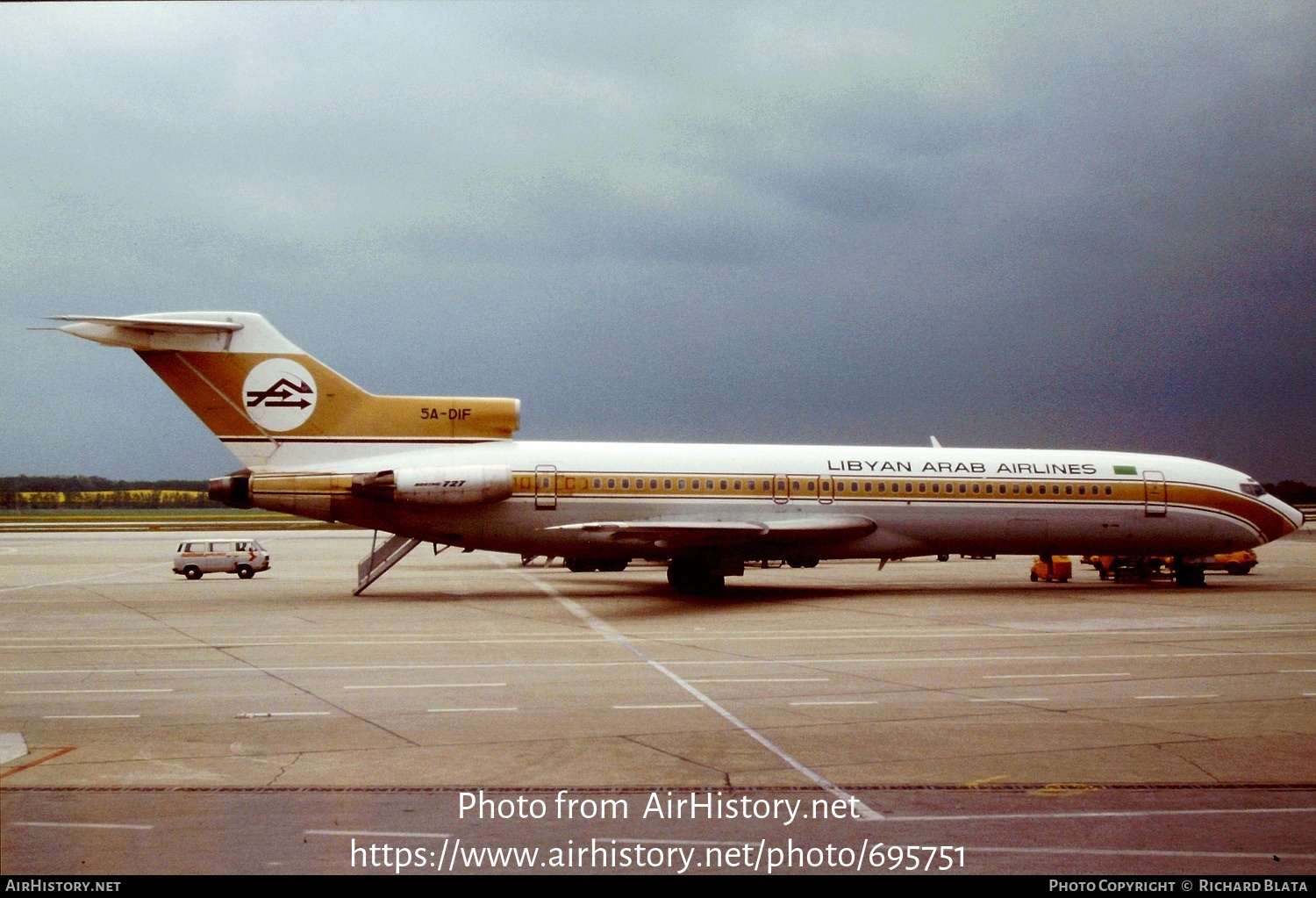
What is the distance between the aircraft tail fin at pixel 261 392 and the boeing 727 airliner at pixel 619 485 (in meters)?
0.04

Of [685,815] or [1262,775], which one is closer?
[685,815]

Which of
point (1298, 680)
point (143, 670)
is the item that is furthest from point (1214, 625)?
point (143, 670)

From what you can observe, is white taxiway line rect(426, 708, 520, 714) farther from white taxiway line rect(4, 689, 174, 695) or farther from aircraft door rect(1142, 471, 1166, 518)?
aircraft door rect(1142, 471, 1166, 518)

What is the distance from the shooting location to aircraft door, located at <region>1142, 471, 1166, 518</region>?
27.2m

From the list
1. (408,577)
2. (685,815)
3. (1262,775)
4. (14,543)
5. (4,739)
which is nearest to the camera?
(685,815)

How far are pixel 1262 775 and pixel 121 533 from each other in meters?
70.9

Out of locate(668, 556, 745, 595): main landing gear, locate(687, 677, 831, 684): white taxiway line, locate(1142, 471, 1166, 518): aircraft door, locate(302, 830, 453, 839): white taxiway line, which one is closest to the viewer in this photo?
locate(302, 830, 453, 839): white taxiway line

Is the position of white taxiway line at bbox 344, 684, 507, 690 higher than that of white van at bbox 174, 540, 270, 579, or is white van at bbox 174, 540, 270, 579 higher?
white van at bbox 174, 540, 270, 579

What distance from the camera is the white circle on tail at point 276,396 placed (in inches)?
965

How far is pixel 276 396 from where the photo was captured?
24.6m

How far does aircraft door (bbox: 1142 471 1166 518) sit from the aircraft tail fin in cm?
1715

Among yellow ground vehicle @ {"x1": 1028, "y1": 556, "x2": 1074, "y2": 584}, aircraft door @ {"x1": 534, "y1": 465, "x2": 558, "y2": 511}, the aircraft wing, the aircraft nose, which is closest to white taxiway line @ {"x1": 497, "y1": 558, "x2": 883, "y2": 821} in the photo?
the aircraft wing
